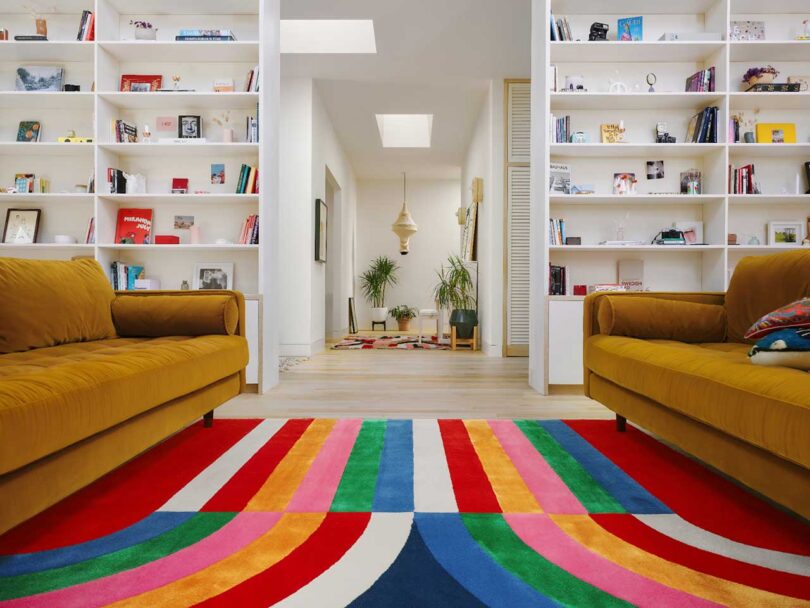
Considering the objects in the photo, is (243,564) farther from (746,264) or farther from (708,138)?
(708,138)

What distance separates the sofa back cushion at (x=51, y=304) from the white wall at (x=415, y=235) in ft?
27.4

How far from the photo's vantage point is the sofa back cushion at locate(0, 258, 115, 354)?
1981mm

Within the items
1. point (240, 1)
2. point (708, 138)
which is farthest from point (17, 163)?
point (708, 138)

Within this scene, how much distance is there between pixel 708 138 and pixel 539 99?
1.23 metres

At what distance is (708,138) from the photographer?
12.3ft

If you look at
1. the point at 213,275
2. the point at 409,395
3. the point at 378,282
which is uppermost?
the point at 378,282

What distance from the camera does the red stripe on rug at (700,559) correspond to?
113 cm

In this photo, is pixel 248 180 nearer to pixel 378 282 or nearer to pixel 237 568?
pixel 237 568

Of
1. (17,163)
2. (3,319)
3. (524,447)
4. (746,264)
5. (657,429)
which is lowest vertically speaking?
(524,447)

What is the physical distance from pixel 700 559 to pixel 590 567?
0.28 meters

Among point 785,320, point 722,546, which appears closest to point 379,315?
point 785,320

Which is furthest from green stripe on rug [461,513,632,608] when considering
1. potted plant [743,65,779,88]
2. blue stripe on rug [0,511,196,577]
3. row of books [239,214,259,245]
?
potted plant [743,65,779,88]

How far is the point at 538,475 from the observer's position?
185 cm

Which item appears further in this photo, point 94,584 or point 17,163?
point 17,163
